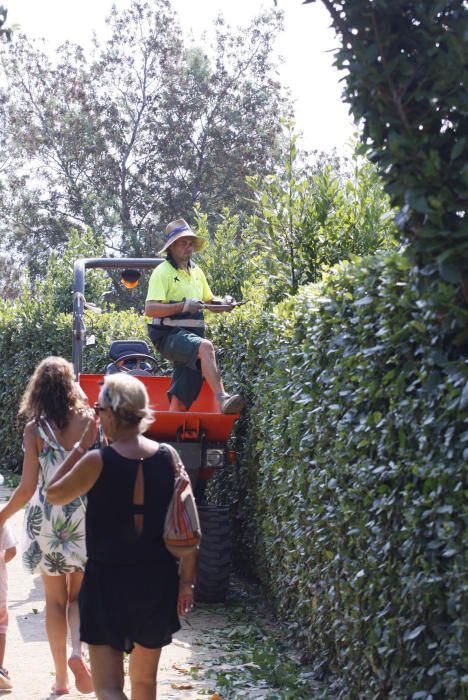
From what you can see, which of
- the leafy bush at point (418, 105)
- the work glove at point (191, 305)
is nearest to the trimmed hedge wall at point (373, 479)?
the leafy bush at point (418, 105)

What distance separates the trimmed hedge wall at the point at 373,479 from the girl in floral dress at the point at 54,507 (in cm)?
133

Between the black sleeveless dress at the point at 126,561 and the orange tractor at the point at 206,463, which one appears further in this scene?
the orange tractor at the point at 206,463

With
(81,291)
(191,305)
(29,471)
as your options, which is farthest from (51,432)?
(81,291)

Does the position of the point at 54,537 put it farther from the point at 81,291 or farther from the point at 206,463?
the point at 81,291

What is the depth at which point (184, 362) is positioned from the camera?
8930mm

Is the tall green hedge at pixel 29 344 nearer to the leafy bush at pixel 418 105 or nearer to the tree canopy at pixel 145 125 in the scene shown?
the leafy bush at pixel 418 105

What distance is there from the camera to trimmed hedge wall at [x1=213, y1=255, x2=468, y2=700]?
3877 mm

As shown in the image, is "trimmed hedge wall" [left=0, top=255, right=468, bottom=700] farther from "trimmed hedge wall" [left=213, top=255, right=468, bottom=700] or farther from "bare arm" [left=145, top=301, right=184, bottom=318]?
"bare arm" [left=145, top=301, right=184, bottom=318]

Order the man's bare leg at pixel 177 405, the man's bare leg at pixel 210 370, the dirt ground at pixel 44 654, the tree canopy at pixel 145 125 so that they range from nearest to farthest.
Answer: the dirt ground at pixel 44 654 → the man's bare leg at pixel 210 370 → the man's bare leg at pixel 177 405 → the tree canopy at pixel 145 125

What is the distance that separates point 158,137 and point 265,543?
33414 millimetres

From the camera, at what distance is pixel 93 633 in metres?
4.45

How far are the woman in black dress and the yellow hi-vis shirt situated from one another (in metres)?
4.61

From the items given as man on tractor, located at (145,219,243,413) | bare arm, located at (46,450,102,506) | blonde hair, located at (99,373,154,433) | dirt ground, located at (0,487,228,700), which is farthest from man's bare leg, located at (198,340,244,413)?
bare arm, located at (46,450,102,506)

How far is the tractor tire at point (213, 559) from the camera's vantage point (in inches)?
335
